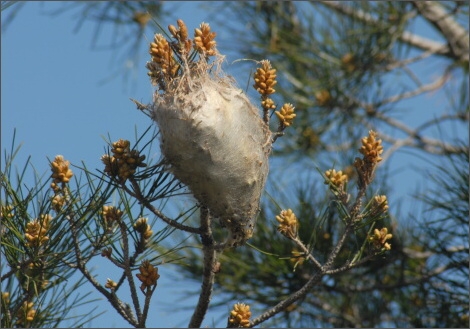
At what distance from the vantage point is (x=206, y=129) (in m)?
1.48

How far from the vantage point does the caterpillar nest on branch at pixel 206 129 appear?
146cm

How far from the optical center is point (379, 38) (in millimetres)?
3281

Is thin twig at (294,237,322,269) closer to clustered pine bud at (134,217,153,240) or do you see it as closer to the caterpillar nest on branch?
the caterpillar nest on branch

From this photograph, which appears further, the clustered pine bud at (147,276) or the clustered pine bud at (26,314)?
the clustered pine bud at (26,314)

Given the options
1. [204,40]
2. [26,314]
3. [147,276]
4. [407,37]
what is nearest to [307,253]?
[147,276]

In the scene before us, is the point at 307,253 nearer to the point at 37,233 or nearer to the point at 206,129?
the point at 206,129

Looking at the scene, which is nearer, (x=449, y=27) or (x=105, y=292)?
(x=105, y=292)

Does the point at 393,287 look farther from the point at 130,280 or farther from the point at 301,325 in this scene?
the point at 130,280

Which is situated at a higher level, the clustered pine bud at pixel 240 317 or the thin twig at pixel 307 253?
the thin twig at pixel 307 253

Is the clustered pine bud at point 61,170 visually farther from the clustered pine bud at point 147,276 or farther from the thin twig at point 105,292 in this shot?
the clustered pine bud at point 147,276

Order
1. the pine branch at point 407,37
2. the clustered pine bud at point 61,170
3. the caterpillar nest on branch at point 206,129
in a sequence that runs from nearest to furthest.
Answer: the caterpillar nest on branch at point 206,129
the clustered pine bud at point 61,170
the pine branch at point 407,37

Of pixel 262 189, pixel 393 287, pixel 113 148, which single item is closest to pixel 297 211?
pixel 393 287

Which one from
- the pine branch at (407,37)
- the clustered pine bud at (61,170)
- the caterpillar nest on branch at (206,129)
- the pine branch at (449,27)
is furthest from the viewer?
the pine branch at (407,37)

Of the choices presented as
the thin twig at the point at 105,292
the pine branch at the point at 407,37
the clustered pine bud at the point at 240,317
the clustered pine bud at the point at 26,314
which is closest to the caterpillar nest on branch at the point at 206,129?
the clustered pine bud at the point at 240,317
